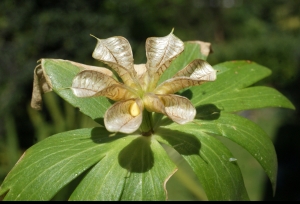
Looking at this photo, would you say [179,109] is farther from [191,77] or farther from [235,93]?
[235,93]

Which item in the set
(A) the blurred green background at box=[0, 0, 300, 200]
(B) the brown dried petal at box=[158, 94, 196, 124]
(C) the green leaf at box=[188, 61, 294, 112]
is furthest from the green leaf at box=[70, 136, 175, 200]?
(A) the blurred green background at box=[0, 0, 300, 200]

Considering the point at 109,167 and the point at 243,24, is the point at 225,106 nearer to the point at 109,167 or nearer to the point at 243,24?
the point at 109,167

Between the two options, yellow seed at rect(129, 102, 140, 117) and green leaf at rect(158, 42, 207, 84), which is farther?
green leaf at rect(158, 42, 207, 84)

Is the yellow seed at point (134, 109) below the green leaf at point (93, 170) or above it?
above

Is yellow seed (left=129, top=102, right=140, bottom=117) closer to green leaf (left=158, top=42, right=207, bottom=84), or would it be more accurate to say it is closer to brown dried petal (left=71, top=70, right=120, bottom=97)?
brown dried petal (left=71, top=70, right=120, bottom=97)

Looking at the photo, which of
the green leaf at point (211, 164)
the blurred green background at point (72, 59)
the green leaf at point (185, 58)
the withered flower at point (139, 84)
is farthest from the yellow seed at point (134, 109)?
the blurred green background at point (72, 59)

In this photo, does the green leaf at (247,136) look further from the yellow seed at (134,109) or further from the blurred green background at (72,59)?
the blurred green background at (72,59)

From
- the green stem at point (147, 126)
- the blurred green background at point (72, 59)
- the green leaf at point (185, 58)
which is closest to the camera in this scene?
the green stem at point (147, 126)

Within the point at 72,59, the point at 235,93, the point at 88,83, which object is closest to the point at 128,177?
the point at 88,83
